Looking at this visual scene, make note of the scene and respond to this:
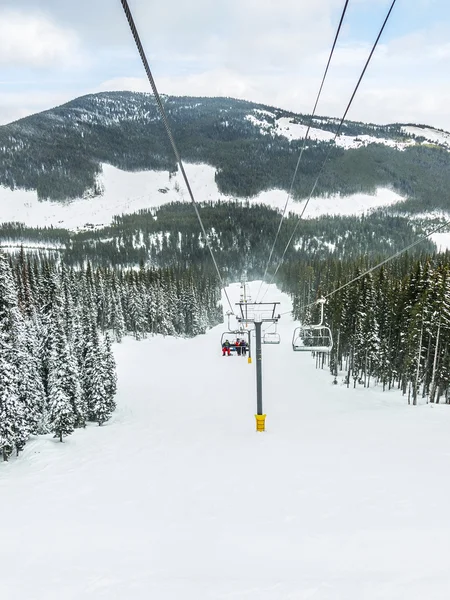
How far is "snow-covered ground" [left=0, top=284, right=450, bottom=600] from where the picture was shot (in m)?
7.39

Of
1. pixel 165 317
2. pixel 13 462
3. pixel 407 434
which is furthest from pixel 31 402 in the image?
pixel 165 317

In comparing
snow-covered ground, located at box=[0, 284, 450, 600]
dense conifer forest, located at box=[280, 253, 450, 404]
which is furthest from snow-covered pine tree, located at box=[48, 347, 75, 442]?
dense conifer forest, located at box=[280, 253, 450, 404]

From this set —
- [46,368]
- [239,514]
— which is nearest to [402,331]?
[239,514]

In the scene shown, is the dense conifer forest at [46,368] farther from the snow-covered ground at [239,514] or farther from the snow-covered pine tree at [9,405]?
the snow-covered ground at [239,514]

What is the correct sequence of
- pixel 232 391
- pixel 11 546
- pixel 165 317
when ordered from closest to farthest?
1. pixel 11 546
2. pixel 232 391
3. pixel 165 317

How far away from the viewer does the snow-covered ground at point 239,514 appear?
24.3 ft

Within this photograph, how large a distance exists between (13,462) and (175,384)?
26480 millimetres

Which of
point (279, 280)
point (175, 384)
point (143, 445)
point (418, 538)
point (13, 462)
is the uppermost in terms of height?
point (418, 538)

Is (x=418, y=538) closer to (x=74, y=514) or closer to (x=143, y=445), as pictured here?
(x=74, y=514)

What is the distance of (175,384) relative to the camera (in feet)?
166

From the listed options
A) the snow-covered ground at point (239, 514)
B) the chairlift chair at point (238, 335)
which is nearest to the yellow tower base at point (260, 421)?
the snow-covered ground at point (239, 514)

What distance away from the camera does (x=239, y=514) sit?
10.7 metres

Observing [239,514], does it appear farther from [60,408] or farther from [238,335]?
[238,335]

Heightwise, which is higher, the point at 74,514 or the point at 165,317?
the point at 74,514
